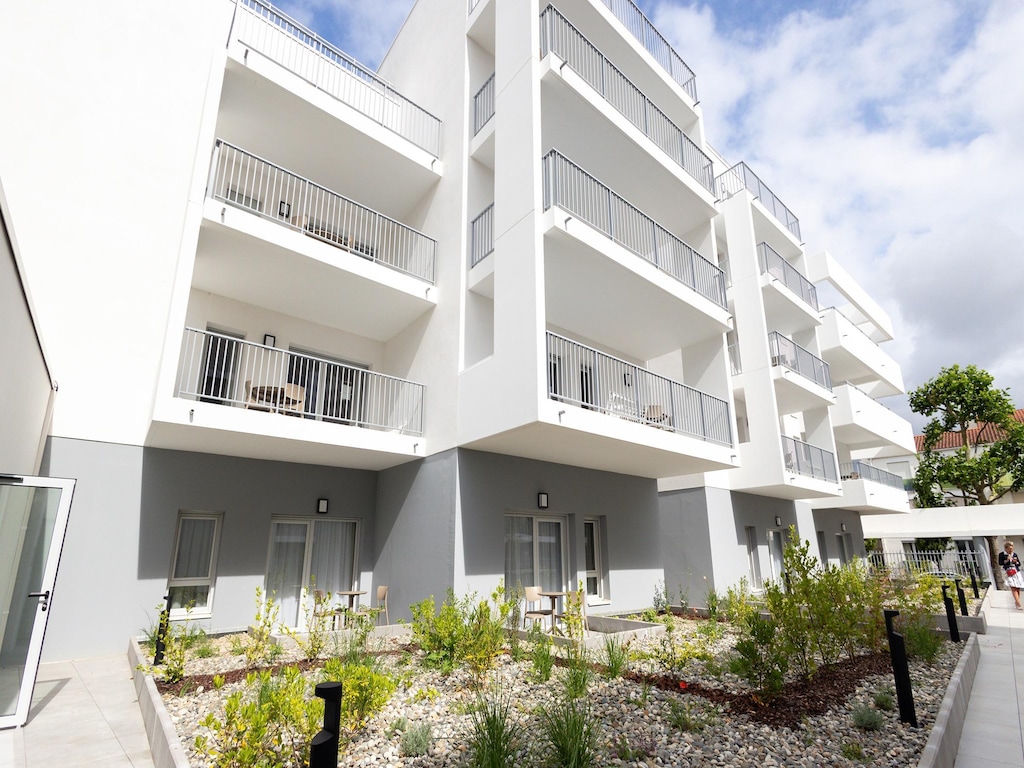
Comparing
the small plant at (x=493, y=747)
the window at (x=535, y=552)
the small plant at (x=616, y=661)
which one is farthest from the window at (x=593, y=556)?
the small plant at (x=493, y=747)

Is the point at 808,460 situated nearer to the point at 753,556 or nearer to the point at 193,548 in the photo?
the point at 753,556

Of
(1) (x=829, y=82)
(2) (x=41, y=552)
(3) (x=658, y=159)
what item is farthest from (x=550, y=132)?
(2) (x=41, y=552)

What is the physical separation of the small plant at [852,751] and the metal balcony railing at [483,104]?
11.3m

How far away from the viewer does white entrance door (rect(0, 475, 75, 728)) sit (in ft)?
17.0

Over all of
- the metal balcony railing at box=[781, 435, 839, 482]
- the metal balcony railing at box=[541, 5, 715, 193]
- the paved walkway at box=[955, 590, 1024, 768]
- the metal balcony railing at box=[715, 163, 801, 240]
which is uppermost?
the metal balcony railing at box=[715, 163, 801, 240]

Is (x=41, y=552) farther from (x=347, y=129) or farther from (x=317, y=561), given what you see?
(x=347, y=129)

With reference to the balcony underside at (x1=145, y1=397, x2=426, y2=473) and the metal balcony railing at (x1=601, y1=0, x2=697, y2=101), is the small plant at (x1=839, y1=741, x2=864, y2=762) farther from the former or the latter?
the metal balcony railing at (x1=601, y1=0, x2=697, y2=101)

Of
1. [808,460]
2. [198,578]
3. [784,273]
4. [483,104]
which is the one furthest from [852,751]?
[784,273]

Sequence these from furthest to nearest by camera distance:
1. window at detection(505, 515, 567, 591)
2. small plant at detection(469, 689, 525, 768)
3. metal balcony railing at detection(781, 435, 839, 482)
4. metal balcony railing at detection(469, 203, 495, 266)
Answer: metal balcony railing at detection(781, 435, 839, 482), window at detection(505, 515, 567, 591), metal balcony railing at detection(469, 203, 495, 266), small plant at detection(469, 689, 525, 768)

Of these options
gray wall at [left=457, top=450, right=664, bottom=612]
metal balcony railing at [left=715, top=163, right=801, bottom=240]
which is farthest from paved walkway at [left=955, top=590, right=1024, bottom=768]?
metal balcony railing at [left=715, top=163, right=801, bottom=240]

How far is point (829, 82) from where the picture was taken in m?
9.52

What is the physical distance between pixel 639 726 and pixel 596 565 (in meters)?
7.23

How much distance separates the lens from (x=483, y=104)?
11367 millimetres

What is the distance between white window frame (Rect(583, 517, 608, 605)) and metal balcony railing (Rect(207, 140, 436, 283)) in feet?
21.7
